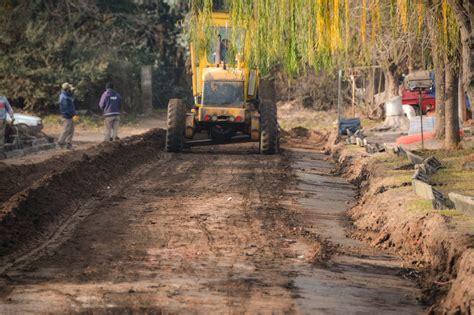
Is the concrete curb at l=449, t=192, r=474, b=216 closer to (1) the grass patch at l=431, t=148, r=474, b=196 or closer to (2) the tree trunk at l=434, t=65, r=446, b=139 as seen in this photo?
(1) the grass patch at l=431, t=148, r=474, b=196

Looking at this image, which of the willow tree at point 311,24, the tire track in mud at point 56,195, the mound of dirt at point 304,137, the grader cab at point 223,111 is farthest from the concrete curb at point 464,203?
the mound of dirt at point 304,137

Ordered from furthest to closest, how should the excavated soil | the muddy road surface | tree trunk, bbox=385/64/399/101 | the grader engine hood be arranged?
1. tree trunk, bbox=385/64/399/101
2. the grader engine hood
3. the excavated soil
4. the muddy road surface

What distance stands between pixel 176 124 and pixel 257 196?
8.92 metres

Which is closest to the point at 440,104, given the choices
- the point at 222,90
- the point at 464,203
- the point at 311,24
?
the point at 222,90

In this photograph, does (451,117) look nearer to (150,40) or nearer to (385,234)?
(385,234)

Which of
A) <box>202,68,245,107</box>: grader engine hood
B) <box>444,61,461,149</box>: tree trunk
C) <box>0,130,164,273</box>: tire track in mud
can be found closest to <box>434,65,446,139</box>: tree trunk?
<box>444,61,461,149</box>: tree trunk

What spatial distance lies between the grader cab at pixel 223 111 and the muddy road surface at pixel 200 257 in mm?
6480

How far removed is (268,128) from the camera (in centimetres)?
2594

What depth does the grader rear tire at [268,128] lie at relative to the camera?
2586 centimetres

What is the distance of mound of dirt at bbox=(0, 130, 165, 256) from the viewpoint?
12991mm

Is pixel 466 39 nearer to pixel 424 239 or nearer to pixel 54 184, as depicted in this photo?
pixel 424 239

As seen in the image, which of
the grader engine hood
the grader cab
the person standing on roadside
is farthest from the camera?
the person standing on roadside

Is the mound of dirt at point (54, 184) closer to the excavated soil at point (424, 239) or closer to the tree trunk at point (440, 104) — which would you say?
the excavated soil at point (424, 239)

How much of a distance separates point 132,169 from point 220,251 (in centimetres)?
Result: 1133
